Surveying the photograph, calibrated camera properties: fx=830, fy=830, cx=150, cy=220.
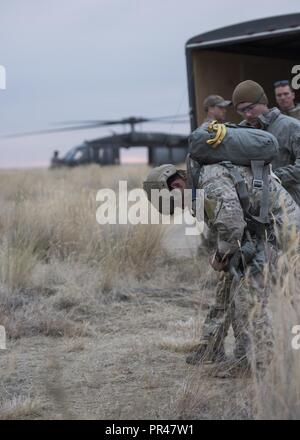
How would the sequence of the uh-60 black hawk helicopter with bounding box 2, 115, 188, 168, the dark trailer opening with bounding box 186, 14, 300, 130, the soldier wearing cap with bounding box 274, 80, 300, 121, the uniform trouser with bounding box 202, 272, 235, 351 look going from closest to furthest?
1. the uniform trouser with bounding box 202, 272, 235, 351
2. the soldier wearing cap with bounding box 274, 80, 300, 121
3. the dark trailer opening with bounding box 186, 14, 300, 130
4. the uh-60 black hawk helicopter with bounding box 2, 115, 188, 168

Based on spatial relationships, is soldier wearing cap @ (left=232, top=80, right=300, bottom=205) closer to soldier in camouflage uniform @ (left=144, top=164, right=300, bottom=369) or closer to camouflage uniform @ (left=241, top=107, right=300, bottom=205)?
camouflage uniform @ (left=241, top=107, right=300, bottom=205)

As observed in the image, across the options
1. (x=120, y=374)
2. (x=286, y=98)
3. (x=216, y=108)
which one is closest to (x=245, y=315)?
(x=120, y=374)

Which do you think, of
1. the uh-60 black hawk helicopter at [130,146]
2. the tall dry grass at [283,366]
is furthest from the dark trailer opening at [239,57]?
the uh-60 black hawk helicopter at [130,146]

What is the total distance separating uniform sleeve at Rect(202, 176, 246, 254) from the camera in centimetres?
456

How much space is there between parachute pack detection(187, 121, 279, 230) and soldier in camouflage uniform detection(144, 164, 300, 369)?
0.04 m

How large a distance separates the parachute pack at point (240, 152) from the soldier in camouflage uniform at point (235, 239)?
4cm

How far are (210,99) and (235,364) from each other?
136 inches

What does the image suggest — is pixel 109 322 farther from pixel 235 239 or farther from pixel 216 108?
pixel 235 239

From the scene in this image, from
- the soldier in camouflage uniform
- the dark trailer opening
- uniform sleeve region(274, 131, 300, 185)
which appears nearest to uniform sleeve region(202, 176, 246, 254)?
the soldier in camouflage uniform

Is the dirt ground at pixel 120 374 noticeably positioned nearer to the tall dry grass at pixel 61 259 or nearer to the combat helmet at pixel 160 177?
the tall dry grass at pixel 61 259

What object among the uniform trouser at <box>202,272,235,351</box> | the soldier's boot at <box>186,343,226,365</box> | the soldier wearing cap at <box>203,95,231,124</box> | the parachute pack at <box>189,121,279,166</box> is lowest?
the soldier's boot at <box>186,343,226,365</box>
